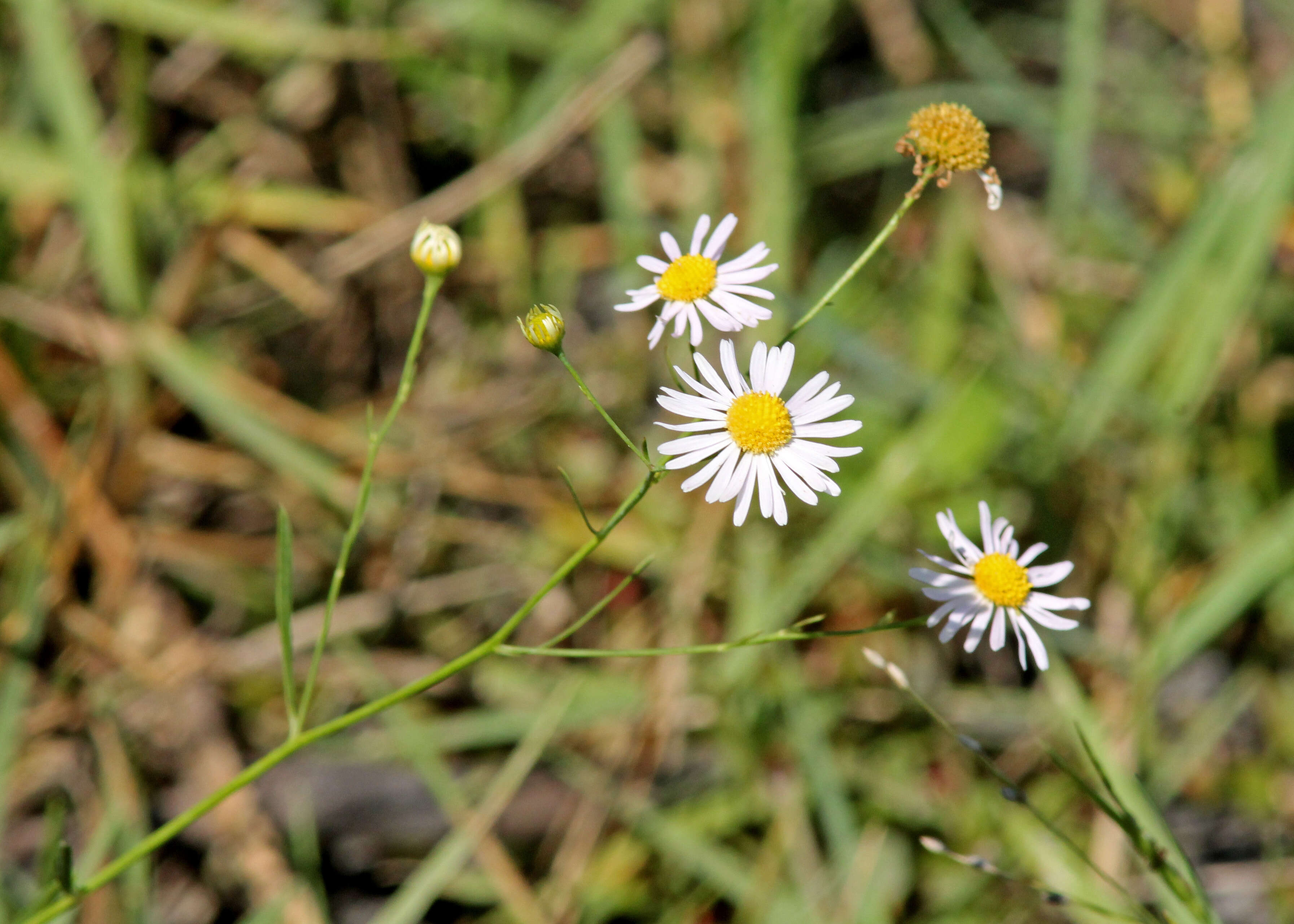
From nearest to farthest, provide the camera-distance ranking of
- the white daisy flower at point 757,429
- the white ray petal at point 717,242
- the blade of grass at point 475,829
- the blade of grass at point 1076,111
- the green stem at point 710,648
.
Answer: the green stem at point 710,648 < the white daisy flower at point 757,429 < the white ray petal at point 717,242 < the blade of grass at point 475,829 < the blade of grass at point 1076,111

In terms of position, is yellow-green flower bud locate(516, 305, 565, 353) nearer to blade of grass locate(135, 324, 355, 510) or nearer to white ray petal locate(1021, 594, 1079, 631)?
white ray petal locate(1021, 594, 1079, 631)

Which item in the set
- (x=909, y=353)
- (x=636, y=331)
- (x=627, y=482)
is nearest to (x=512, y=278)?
(x=636, y=331)

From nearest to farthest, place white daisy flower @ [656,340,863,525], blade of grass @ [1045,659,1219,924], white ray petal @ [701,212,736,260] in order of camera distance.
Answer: white daisy flower @ [656,340,863,525] < white ray petal @ [701,212,736,260] < blade of grass @ [1045,659,1219,924]

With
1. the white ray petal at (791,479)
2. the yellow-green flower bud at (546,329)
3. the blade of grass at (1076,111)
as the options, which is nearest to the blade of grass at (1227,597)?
the blade of grass at (1076,111)

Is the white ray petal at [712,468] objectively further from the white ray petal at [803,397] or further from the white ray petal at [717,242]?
the white ray petal at [717,242]

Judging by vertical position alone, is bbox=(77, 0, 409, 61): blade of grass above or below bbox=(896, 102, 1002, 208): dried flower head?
above

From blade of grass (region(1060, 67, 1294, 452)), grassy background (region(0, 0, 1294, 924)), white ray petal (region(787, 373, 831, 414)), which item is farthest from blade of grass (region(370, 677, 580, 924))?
blade of grass (region(1060, 67, 1294, 452))

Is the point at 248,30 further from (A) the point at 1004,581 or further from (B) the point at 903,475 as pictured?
(A) the point at 1004,581

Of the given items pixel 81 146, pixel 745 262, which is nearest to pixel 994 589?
pixel 745 262
